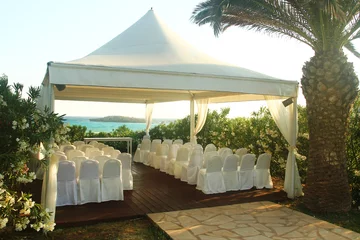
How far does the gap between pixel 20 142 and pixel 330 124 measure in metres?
4.93

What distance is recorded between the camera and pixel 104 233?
4.43 metres

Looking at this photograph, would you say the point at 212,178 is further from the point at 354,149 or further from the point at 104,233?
the point at 354,149

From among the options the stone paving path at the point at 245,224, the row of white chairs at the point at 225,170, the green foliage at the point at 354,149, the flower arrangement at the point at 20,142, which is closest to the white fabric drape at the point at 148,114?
the row of white chairs at the point at 225,170

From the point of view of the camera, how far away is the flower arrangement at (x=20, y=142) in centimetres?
375

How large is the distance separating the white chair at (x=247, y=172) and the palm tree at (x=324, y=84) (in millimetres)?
1335

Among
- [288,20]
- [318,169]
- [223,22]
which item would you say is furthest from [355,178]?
[223,22]

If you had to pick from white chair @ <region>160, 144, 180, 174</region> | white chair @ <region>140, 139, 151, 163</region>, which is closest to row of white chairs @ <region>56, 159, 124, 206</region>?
white chair @ <region>160, 144, 180, 174</region>

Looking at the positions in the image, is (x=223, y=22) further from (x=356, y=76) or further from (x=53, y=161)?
(x=53, y=161)

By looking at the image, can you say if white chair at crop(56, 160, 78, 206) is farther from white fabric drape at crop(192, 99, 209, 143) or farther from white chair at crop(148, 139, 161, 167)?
white fabric drape at crop(192, 99, 209, 143)

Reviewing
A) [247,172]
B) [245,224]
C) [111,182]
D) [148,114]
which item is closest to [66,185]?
[111,182]

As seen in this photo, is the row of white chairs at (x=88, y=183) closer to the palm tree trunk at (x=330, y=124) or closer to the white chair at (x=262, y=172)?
the white chair at (x=262, y=172)

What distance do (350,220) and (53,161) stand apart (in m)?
4.91

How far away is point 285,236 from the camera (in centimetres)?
441

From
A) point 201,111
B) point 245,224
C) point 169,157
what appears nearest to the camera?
point 245,224
